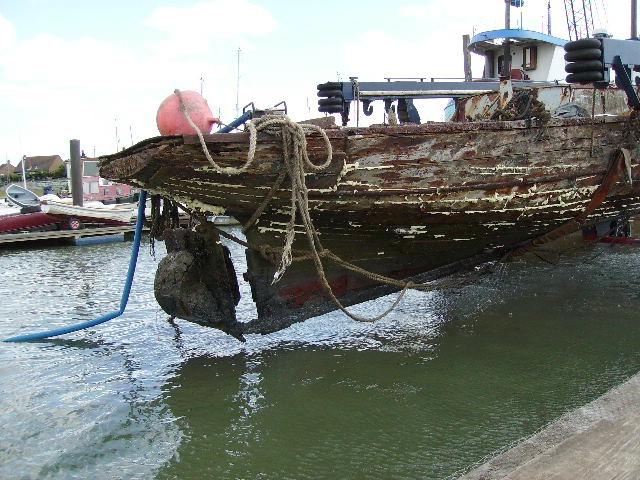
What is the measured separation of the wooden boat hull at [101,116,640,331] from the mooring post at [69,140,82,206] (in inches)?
567

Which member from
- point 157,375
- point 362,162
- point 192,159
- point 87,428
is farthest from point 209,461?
point 362,162

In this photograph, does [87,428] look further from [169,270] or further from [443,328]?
[443,328]

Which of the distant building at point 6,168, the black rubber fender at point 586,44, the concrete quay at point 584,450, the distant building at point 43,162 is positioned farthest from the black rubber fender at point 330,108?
the distant building at point 6,168

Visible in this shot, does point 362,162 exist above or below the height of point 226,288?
above

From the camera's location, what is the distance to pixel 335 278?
521 centimetres

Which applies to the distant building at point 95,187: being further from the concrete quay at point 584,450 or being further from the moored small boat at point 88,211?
the concrete quay at point 584,450

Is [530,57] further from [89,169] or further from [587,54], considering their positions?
[89,169]

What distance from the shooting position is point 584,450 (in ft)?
7.19

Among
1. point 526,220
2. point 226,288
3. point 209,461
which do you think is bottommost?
point 209,461

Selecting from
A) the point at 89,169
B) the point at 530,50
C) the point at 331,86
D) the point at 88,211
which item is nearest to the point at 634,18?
the point at 530,50

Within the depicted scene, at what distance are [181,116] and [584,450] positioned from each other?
3.21 m

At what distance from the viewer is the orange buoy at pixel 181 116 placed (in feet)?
13.7

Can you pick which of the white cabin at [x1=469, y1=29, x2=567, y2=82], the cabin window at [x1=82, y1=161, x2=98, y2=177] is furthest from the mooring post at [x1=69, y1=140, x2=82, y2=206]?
the white cabin at [x1=469, y1=29, x2=567, y2=82]

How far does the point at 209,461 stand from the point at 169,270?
5.77 feet
